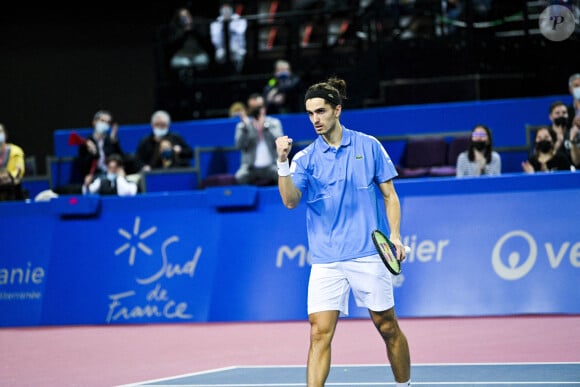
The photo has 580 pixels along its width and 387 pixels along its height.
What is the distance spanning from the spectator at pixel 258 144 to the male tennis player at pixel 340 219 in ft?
29.0

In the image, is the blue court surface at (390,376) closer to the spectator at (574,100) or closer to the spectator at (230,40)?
the spectator at (574,100)

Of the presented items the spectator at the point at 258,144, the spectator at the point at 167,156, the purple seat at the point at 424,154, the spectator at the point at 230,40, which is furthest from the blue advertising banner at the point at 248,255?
the spectator at the point at 230,40

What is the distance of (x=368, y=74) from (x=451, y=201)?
22.4 ft

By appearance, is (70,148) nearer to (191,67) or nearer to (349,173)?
(191,67)

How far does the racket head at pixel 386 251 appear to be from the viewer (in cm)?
634

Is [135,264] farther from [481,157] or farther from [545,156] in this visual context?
[545,156]

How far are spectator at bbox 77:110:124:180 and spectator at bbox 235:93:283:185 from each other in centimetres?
191

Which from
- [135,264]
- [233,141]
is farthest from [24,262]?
[233,141]

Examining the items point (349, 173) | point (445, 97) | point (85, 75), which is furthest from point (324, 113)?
point (85, 75)

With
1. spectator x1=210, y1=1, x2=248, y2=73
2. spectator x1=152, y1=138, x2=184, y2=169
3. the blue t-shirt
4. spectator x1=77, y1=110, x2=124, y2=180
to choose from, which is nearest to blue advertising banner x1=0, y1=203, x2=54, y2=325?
spectator x1=152, y1=138, x2=184, y2=169

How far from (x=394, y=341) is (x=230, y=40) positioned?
13.5 m

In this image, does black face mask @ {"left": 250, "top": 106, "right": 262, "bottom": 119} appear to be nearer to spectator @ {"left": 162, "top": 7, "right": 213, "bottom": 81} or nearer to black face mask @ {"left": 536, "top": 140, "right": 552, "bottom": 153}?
spectator @ {"left": 162, "top": 7, "right": 213, "bottom": 81}

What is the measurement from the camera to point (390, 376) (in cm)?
802

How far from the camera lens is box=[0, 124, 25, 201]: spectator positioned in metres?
15.7
